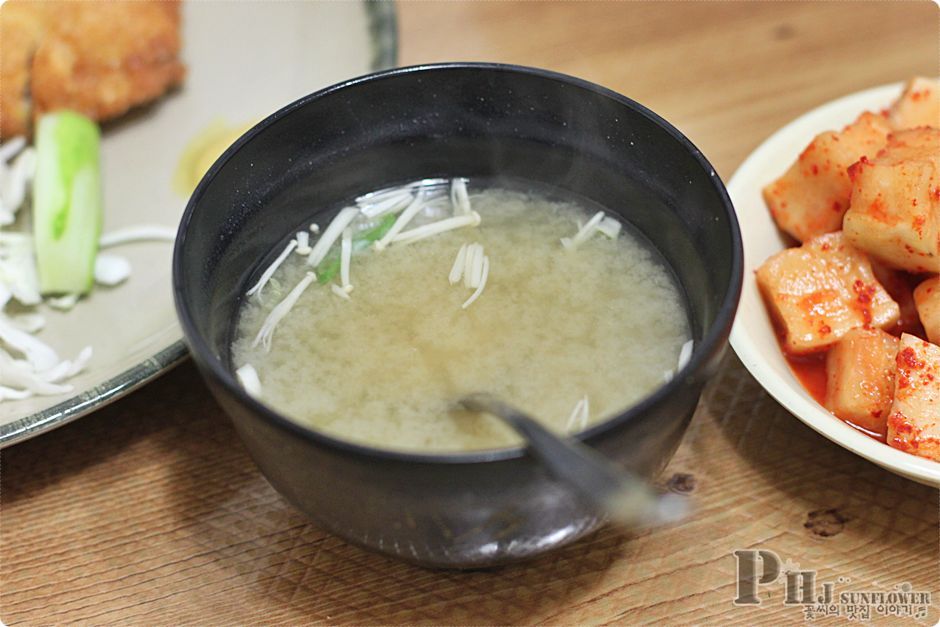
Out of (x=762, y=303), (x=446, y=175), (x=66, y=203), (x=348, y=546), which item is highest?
(x=446, y=175)

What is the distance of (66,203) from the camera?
172 centimetres

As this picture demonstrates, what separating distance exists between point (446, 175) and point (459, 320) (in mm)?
295

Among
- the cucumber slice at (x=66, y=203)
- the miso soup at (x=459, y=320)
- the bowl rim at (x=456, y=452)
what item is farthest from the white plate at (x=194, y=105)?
the bowl rim at (x=456, y=452)

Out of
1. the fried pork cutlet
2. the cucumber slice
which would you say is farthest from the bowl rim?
the fried pork cutlet

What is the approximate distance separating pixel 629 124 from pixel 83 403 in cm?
79

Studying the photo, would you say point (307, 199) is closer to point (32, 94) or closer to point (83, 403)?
point (83, 403)

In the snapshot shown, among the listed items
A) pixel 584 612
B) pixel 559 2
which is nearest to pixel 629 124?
pixel 584 612

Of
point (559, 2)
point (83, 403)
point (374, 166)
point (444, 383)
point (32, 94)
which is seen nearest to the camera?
point (444, 383)

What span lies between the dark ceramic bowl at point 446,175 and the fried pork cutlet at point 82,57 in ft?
2.64

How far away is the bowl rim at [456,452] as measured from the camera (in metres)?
0.84

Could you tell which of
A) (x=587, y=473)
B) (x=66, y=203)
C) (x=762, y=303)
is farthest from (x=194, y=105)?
(x=587, y=473)

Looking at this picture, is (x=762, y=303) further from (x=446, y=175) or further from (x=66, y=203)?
(x=66, y=203)

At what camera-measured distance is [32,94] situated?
1.92 m

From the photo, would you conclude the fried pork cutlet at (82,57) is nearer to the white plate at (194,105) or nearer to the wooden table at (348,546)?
the white plate at (194,105)
